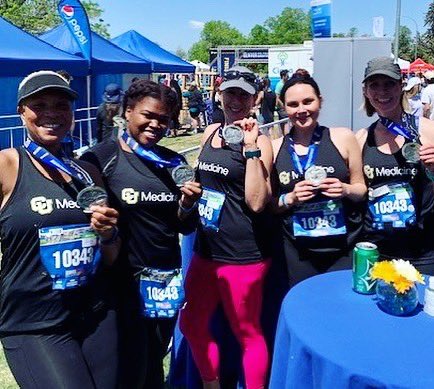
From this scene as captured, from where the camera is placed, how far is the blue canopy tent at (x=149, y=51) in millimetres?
16719

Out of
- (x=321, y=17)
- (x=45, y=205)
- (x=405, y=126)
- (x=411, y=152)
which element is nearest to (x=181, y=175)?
(x=45, y=205)

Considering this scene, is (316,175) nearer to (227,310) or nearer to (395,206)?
(395,206)

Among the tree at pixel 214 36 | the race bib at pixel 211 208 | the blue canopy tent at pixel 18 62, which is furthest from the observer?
the tree at pixel 214 36

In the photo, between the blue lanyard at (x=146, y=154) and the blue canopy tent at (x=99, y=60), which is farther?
→ the blue canopy tent at (x=99, y=60)

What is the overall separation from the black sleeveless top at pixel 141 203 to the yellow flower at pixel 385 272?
956 mm

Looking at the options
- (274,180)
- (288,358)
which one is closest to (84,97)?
(274,180)

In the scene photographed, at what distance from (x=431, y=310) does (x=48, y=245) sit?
1.51 m

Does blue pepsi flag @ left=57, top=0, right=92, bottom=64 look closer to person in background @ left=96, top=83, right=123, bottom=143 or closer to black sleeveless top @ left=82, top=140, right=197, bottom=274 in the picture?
person in background @ left=96, top=83, right=123, bottom=143

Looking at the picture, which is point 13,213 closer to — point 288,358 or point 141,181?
point 141,181

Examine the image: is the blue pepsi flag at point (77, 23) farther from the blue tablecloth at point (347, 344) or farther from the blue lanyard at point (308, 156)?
the blue tablecloth at point (347, 344)

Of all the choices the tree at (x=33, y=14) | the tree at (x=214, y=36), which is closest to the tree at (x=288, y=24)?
the tree at (x=214, y=36)

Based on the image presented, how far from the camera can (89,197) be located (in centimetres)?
205

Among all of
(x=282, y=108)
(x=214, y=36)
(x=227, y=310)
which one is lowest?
(x=227, y=310)

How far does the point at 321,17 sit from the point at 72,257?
8.85m
